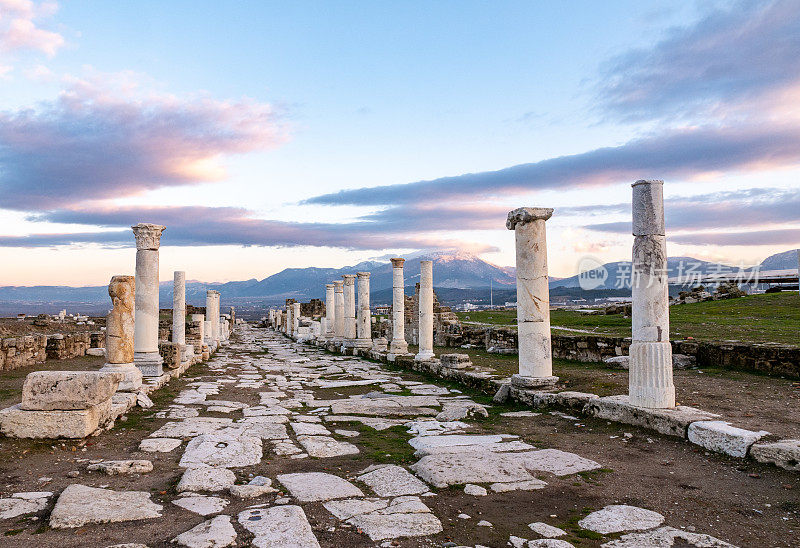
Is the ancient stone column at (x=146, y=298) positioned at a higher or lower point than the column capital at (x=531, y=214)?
lower

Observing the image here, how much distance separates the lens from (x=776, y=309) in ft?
72.8

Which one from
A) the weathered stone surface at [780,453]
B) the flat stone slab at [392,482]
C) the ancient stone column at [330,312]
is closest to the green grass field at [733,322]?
the weathered stone surface at [780,453]

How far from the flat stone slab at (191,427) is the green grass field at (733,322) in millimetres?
12294

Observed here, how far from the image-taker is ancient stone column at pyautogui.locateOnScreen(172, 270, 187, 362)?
19516 mm

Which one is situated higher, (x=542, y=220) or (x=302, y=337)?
(x=542, y=220)

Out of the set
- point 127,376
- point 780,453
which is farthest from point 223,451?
point 780,453

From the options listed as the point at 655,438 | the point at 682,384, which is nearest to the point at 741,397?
the point at 682,384

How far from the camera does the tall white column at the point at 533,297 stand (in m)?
10.5

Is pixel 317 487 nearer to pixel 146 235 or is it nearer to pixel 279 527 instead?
pixel 279 527

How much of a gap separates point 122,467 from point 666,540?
16.9 ft

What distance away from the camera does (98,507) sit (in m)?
4.66

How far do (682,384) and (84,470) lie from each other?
10342 millimetres

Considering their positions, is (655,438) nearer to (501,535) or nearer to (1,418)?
(501,535)

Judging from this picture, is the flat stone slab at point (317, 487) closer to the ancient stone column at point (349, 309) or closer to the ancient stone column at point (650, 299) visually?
the ancient stone column at point (650, 299)
